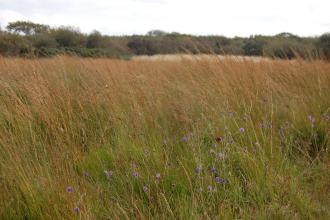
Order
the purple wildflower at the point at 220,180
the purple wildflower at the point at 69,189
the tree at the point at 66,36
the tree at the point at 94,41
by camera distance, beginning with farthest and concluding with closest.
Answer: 1. the tree at the point at 94,41
2. the tree at the point at 66,36
3. the purple wildflower at the point at 220,180
4. the purple wildflower at the point at 69,189

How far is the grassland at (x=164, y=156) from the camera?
1394mm

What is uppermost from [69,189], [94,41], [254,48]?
[94,41]

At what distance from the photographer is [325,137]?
211 cm

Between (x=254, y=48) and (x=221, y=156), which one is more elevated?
(x=254, y=48)

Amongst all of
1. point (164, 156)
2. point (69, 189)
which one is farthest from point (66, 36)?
point (69, 189)

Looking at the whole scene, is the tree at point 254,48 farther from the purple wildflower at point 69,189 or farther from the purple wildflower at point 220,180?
the purple wildflower at point 69,189

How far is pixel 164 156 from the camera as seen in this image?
6.26 ft

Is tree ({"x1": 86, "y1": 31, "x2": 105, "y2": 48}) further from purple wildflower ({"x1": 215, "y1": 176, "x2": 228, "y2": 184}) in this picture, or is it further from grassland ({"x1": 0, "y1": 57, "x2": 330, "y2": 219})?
purple wildflower ({"x1": 215, "y1": 176, "x2": 228, "y2": 184})

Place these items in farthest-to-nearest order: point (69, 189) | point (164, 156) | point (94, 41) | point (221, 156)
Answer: point (94, 41)
point (164, 156)
point (221, 156)
point (69, 189)

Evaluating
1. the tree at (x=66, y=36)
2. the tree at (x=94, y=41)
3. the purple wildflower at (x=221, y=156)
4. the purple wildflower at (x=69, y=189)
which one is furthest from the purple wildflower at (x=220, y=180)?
the tree at (x=94, y=41)

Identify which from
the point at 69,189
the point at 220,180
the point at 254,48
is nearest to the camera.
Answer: the point at 69,189

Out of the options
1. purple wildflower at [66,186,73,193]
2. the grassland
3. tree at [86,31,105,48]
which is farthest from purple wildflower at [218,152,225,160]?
tree at [86,31,105,48]

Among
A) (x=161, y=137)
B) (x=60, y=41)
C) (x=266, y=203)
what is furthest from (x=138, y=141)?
(x=60, y=41)

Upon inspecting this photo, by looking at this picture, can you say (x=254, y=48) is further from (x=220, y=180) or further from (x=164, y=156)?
(x=220, y=180)
